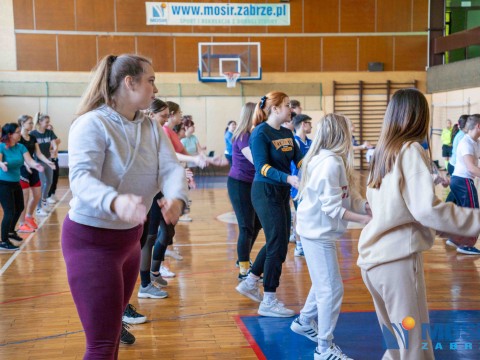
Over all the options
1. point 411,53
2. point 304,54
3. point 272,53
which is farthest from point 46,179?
point 411,53

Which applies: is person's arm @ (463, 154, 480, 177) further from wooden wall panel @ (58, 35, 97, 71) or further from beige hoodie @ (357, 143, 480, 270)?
wooden wall panel @ (58, 35, 97, 71)

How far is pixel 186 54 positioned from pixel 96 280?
16.5 metres

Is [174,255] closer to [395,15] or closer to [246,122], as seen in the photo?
[246,122]

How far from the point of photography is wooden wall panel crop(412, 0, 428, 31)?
1872 cm

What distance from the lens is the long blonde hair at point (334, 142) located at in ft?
12.2

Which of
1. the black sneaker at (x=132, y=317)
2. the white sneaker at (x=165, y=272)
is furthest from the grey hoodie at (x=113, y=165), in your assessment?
the white sneaker at (x=165, y=272)

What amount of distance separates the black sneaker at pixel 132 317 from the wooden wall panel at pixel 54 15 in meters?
14.9

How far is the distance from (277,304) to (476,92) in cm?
1255

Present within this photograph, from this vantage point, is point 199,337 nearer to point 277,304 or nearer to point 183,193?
point 277,304

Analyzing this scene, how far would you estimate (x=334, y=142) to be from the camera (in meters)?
3.73

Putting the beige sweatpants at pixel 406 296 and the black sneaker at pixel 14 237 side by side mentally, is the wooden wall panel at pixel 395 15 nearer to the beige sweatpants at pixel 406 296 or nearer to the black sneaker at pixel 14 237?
the black sneaker at pixel 14 237

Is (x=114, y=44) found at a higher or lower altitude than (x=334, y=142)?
higher

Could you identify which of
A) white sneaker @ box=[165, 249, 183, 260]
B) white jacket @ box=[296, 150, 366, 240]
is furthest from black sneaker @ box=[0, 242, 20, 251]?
white jacket @ box=[296, 150, 366, 240]

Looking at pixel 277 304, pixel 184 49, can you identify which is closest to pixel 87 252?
pixel 277 304
